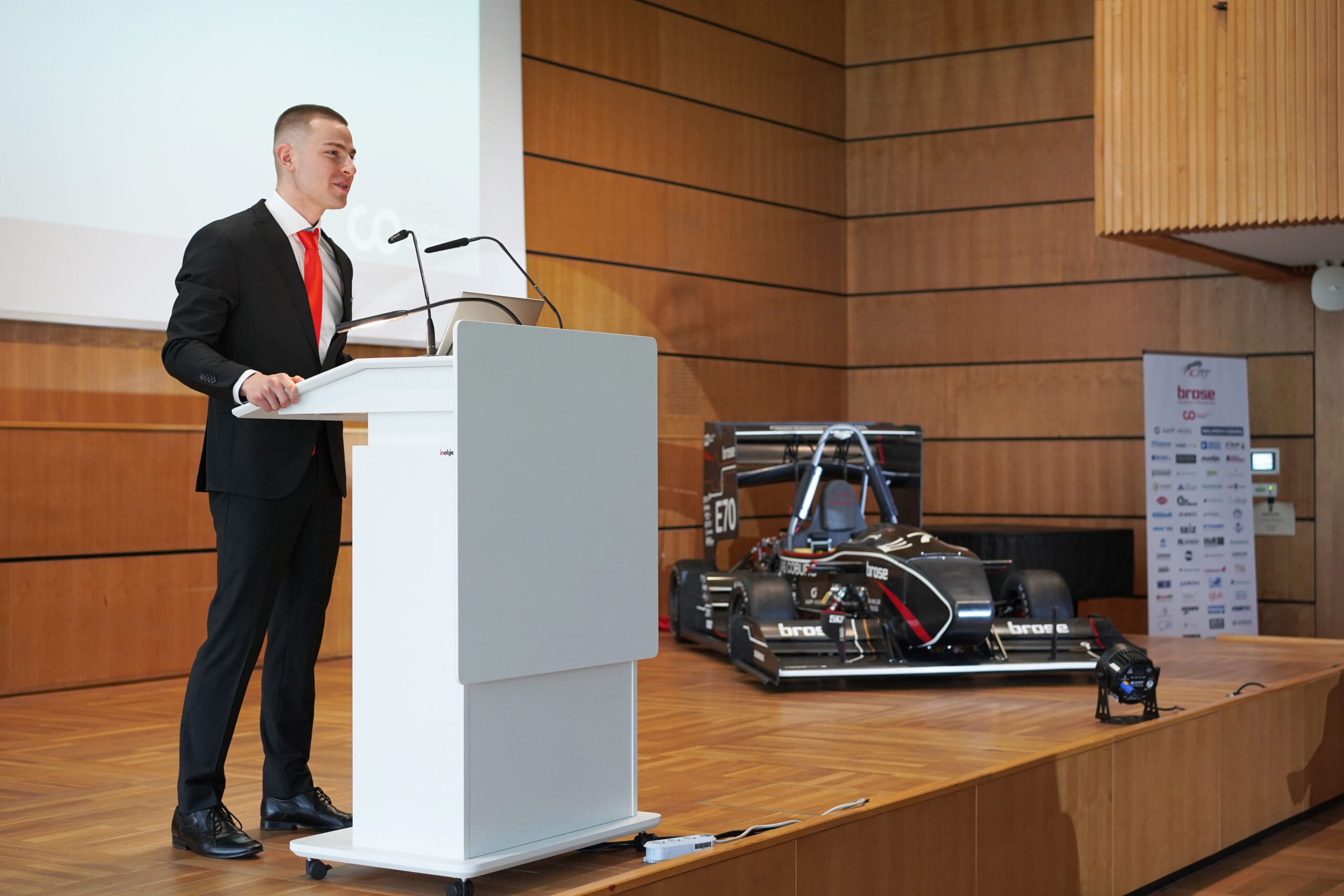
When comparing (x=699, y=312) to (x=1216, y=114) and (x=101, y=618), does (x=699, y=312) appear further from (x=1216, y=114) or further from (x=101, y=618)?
(x=101, y=618)

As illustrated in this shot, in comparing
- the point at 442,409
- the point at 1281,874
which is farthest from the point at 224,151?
the point at 1281,874

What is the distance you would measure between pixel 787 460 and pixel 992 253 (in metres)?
2.92

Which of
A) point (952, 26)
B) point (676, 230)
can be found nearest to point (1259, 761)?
point (676, 230)

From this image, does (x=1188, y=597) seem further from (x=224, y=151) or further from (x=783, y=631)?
(x=224, y=151)

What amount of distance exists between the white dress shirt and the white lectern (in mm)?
405

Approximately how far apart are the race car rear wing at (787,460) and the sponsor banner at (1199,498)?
167 centimetres

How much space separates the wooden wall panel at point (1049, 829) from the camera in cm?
325

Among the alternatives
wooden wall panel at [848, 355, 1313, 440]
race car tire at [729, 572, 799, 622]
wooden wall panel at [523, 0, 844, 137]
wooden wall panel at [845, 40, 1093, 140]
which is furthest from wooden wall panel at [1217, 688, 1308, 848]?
wooden wall panel at [845, 40, 1093, 140]

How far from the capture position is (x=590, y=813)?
238cm

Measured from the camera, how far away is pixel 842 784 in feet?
10.5

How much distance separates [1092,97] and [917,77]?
1.10 metres

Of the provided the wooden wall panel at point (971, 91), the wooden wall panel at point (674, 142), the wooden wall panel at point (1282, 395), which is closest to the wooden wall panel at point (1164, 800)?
the wooden wall panel at point (1282, 395)

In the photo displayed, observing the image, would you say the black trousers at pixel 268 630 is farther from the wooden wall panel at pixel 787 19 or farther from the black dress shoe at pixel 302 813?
the wooden wall panel at pixel 787 19

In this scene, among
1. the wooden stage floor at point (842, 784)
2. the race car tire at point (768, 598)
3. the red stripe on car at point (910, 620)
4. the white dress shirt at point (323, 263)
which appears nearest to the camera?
the wooden stage floor at point (842, 784)
